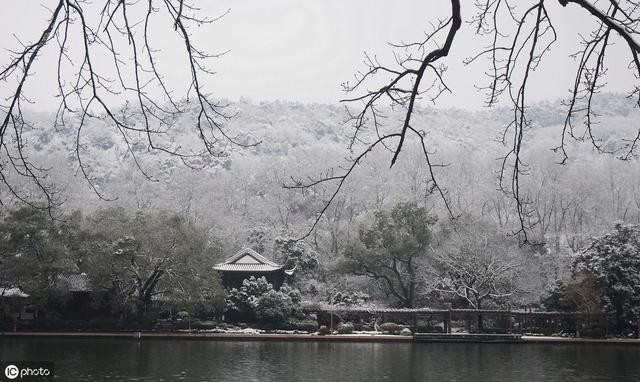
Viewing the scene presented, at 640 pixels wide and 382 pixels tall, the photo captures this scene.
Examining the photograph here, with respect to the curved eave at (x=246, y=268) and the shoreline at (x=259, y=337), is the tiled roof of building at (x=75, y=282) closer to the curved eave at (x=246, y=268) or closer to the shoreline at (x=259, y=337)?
the shoreline at (x=259, y=337)

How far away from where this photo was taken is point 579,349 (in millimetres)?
19953

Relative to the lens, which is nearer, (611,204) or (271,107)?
(611,204)

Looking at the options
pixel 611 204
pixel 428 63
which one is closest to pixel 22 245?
pixel 428 63

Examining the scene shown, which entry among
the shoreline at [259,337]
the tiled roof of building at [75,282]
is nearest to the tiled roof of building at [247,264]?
the tiled roof of building at [75,282]

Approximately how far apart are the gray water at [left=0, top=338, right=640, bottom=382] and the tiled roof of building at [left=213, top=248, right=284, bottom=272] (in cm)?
811

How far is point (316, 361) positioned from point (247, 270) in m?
14.2

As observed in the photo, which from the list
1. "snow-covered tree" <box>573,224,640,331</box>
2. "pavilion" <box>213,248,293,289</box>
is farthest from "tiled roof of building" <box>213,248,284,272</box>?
"snow-covered tree" <box>573,224,640,331</box>

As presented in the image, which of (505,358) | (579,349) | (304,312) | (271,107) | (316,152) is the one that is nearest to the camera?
(505,358)

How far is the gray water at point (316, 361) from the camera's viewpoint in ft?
42.4

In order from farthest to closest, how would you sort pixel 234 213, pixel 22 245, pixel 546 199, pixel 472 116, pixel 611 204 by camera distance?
pixel 472 116 → pixel 234 213 → pixel 611 204 → pixel 546 199 → pixel 22 245

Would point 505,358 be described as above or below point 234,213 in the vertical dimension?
below

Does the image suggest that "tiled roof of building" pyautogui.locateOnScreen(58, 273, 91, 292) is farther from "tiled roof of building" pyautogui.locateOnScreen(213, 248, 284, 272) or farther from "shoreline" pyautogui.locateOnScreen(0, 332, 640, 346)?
"tiled roof of building" pyautogui.locateOnScreen(213, 248, 284, 272)

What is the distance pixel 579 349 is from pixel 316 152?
45203mm

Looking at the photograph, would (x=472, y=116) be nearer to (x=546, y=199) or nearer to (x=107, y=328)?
(x=546, y=199)
